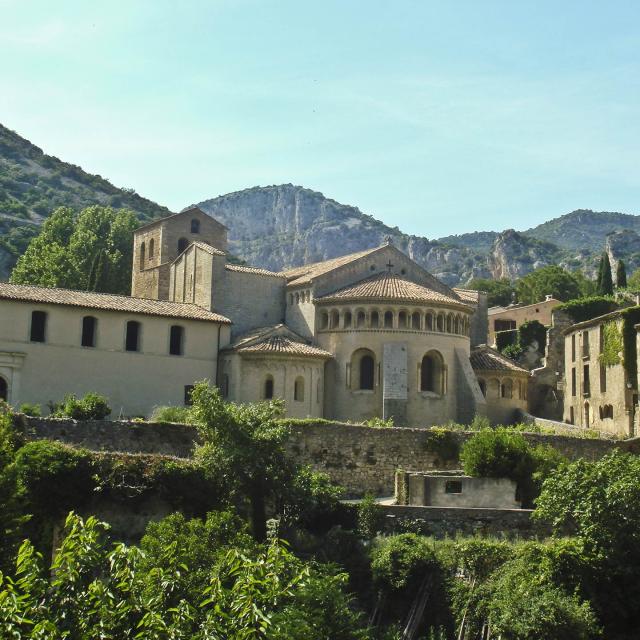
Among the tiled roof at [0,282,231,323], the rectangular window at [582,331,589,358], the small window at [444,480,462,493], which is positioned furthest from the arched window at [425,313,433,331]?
the small window at [444,480,462,493]

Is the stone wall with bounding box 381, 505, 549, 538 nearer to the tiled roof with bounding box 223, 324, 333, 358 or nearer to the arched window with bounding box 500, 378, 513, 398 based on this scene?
the tiled roof with bounding box 223, 324, 333, 358

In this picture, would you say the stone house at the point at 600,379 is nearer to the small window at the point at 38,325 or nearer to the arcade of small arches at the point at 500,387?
the arcade of small arches at the point at 500,387

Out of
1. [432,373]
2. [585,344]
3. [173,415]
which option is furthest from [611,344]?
[173,415]

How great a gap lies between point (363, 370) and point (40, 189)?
323ft

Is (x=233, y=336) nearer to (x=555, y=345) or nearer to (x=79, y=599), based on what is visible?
(x=555, y=345)

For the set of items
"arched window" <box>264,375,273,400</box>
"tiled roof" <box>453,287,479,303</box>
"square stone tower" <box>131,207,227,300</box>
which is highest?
"square stone tower" <box>131,207,227,300</box>

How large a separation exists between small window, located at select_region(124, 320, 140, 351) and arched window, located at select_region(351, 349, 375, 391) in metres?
12.1

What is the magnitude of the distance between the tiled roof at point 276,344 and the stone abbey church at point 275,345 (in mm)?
101

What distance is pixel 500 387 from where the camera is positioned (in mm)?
58281

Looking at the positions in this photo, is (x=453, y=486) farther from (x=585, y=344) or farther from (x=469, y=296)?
(x=469, y=296)

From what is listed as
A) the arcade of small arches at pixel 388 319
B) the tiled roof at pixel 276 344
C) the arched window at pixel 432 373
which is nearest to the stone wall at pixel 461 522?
the tiled roof at pixel 276 344

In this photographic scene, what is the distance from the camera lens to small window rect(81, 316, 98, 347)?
4712 centimetres

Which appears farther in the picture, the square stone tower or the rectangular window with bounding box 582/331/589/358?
the square stone tower

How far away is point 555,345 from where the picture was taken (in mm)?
69312
